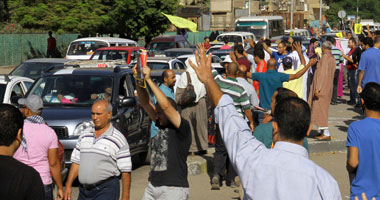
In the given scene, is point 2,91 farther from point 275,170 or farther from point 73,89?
point 275,170

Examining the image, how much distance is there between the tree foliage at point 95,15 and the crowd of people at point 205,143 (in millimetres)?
20476

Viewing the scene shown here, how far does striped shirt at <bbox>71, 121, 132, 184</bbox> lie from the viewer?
5.82 meters

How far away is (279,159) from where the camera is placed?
3.38 metres

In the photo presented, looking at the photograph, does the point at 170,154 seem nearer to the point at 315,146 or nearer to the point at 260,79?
the point at 260,79

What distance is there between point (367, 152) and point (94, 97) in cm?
610

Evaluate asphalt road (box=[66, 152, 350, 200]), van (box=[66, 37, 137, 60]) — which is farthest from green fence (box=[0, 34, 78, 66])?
asphalt road (box=[66, 152, 350, 200])

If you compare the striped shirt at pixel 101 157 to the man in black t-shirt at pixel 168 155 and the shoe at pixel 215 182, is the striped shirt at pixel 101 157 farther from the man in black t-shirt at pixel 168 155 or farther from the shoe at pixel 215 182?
the shoe at pixel 215 182

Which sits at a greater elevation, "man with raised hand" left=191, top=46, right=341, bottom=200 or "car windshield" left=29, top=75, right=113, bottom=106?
"man with raised hand" left=191, top=46, right=341, bottom=200

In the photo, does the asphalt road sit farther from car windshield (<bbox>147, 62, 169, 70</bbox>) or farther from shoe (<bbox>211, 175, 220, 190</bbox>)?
car windshield (<bbox>147, 62, 169, 70</bbox>)

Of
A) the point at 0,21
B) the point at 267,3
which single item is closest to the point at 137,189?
the point at 0,21

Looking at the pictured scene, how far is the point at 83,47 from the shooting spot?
2356 cm

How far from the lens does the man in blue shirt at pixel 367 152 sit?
17.2 ft

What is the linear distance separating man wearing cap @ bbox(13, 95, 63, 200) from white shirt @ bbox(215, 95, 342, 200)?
9.36ft

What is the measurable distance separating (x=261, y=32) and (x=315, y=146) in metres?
29.3
